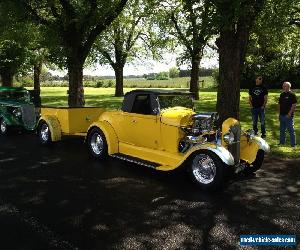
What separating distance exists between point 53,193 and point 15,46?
85.9 ft

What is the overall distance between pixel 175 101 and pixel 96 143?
242cm

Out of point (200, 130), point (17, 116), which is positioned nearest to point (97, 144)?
point (200, 130)

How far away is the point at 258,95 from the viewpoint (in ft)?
42.2

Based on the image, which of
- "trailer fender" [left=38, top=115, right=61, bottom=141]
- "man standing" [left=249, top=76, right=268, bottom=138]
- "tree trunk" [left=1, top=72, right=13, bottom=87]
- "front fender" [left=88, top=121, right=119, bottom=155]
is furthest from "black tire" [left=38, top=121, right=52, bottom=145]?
"tree trunk" [left=1, top=72, right=13, bottom=87]

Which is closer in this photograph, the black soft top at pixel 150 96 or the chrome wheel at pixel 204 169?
the chrome wheel at pixel 204 169

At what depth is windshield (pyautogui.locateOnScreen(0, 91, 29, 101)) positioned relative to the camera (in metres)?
15.4

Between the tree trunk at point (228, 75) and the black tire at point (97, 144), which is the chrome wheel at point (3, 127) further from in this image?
the tree trunk at point (228, 75)

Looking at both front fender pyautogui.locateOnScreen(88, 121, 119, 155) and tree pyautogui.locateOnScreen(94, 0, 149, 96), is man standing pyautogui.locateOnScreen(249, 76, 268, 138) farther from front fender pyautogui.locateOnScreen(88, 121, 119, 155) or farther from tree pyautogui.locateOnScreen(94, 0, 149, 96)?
tree pyautogui.locateOnScreen(94, 0, 149, 96)

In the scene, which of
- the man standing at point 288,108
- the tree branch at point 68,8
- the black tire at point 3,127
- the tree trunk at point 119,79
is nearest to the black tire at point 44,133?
the black tire at point 3,127

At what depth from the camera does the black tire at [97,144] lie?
32.0ft

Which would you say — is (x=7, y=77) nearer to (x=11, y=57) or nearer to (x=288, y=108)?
(x=11, y=57)

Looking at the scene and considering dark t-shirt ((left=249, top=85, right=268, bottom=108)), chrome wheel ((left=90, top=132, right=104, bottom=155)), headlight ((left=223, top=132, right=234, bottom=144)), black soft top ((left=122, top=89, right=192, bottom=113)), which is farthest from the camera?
dark t-shirt ((left=249, top=85, right=268, bottom=108))

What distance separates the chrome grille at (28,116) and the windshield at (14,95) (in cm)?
189

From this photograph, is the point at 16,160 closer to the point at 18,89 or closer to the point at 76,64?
the point at 18,89
